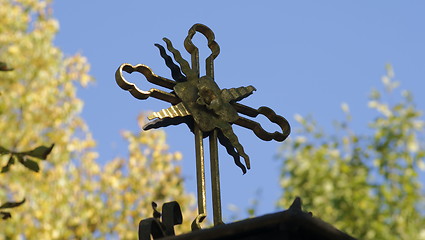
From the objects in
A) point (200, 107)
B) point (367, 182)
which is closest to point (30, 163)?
point (200, 107)

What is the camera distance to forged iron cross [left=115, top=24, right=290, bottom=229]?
3.76 m

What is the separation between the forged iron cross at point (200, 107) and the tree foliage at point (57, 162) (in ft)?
24.7

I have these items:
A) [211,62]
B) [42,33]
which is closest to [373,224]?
[42,33]

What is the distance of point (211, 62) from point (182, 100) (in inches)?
12.1

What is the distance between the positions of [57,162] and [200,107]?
8.93 meters

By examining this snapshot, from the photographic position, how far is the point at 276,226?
2.97m

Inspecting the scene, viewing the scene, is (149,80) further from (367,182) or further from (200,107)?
(367,182)

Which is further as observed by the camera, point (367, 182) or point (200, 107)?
point (367, 182)

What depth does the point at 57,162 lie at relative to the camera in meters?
12.6

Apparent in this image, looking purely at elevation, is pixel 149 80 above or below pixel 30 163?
above

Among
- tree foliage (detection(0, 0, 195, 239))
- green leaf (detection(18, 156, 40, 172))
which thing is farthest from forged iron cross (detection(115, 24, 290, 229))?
tree foliage (detection(0, 0, 195, 239))

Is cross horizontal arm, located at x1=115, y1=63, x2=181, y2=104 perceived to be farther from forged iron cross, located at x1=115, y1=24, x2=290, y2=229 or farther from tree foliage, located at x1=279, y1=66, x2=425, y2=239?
tree foliage, located at x1=279, y1=66, x2=425, y2=239

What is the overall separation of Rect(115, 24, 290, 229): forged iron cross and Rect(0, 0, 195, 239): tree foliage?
7519 millimetres

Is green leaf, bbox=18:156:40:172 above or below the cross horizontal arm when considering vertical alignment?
below
